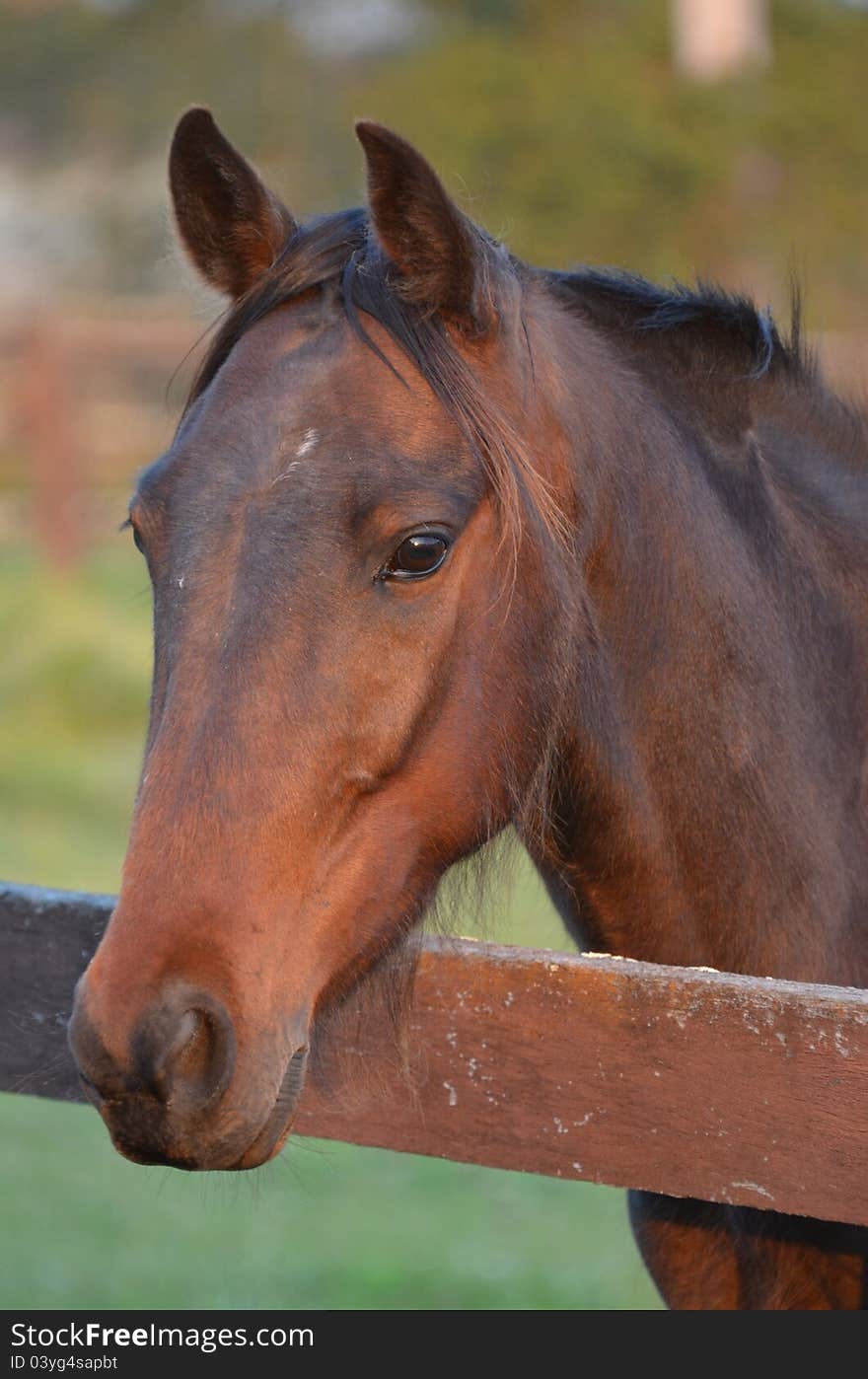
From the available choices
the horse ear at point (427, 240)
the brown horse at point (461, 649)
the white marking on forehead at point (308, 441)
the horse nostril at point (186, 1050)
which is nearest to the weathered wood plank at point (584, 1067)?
the brown horse at point (461, 649)

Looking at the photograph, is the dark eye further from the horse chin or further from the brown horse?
the horse chin

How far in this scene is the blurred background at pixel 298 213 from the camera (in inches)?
186

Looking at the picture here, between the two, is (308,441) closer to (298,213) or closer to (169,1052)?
(169,1052)

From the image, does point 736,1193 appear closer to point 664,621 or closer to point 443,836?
point 443,836

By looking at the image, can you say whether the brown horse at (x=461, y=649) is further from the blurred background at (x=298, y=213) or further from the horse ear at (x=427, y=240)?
the blurred background at (x=298, y=213)

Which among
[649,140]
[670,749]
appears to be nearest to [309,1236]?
[670,749]

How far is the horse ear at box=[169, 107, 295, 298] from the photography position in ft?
7.86

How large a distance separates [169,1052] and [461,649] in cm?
68

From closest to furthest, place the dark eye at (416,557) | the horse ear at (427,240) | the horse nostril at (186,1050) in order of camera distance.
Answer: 1. the horse nostril at (186,1050)
2. the dark eye at (416,557)
3. the horse ear at (427,240)

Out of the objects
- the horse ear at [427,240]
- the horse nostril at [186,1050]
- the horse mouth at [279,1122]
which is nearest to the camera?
the horse nostril at [186,1050]

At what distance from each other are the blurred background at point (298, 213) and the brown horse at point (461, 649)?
0.30 m

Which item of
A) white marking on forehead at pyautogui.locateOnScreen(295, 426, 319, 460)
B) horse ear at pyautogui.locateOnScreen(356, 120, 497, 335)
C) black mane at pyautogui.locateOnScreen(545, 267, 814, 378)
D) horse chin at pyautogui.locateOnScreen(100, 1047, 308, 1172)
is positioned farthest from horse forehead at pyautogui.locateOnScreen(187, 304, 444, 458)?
horse chin at pyautogui.locateOnScreen(100, 1047, 308, 1172)

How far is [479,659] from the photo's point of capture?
2143mm

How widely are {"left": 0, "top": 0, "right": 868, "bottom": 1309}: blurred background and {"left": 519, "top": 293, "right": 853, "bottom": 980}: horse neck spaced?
0.28 metres
